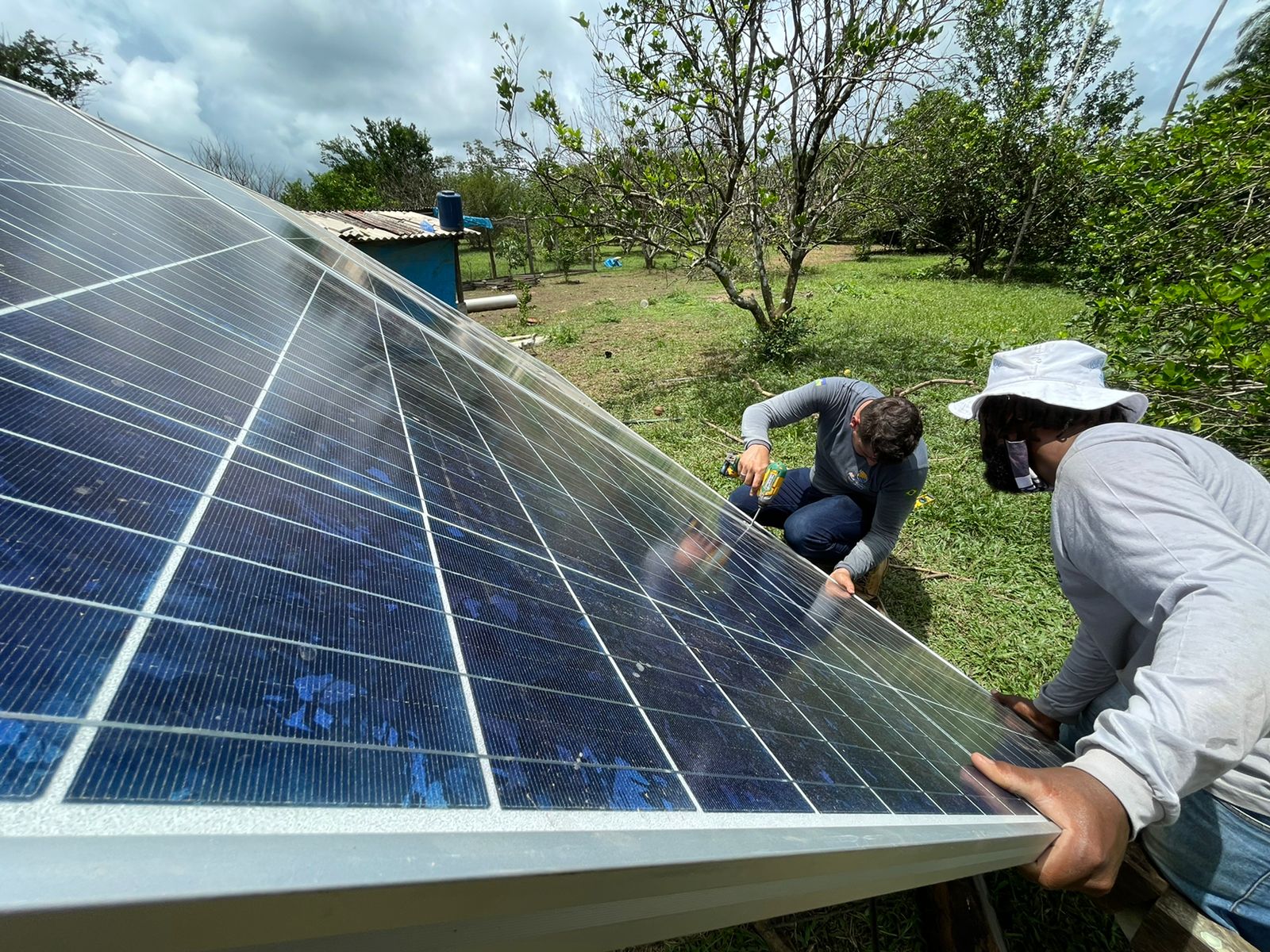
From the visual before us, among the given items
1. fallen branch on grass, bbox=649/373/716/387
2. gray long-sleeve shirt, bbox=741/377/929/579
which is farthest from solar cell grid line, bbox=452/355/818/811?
fallen branch on grass, bbox=649/373/716/387

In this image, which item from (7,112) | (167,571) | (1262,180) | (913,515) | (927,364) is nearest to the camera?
(167,571)

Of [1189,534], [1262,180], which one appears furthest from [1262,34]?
[1189,534]

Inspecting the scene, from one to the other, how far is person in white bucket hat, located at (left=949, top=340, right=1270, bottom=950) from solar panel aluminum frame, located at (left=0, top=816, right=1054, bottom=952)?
0.76 m

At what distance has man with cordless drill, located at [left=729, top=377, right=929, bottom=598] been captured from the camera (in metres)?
3.17

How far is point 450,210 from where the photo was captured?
12.3 m

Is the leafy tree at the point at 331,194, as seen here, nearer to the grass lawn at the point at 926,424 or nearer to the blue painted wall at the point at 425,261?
the grass lawn at the point at 926,424

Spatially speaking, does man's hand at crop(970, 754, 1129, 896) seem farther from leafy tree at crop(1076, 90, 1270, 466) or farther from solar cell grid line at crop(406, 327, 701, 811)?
→ leafy tree at crop(1076, 90, 1270, 466)

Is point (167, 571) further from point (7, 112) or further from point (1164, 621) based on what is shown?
point (7, 112)

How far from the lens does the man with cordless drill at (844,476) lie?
125 inches

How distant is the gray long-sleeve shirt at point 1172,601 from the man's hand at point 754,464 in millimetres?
2011

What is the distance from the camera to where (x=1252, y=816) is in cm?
153

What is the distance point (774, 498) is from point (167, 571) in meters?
3.98

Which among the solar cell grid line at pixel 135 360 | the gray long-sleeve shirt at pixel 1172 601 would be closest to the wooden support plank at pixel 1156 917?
the gray long-sleeve shirt at pixel 1172 601

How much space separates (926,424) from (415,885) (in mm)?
7620
